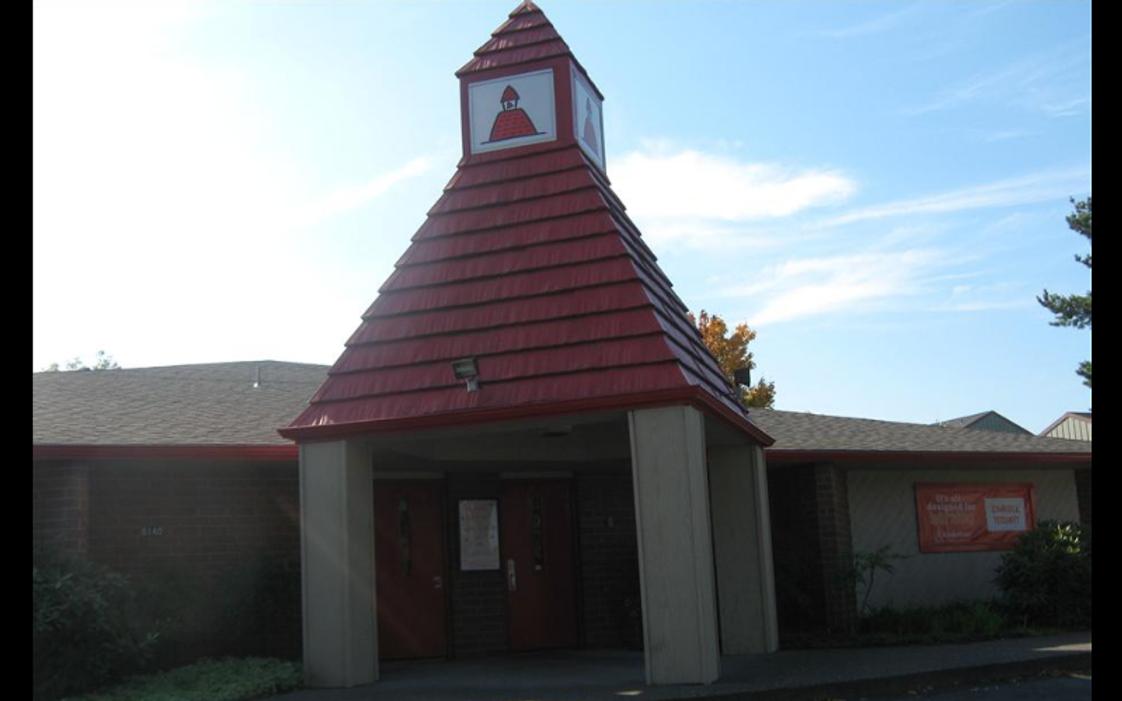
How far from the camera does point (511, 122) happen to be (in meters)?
13.7

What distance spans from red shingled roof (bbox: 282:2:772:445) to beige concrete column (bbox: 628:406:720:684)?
33cm

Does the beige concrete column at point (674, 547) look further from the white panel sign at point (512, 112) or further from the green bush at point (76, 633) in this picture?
the green bush at point (76, 633)

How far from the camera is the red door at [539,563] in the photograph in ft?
52.6

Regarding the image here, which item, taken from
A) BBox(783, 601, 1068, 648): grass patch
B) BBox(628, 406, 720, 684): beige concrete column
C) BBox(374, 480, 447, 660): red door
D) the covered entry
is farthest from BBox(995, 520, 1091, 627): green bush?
BBox(374, 480, 447, 660): red door

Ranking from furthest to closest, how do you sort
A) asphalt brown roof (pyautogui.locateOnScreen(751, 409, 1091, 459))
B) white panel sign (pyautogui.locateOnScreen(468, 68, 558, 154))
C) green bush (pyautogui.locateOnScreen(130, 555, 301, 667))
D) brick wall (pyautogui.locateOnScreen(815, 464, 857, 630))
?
asphalt brown roof (pyautogui.locateOnScreen(751, 409, 1091, 459))
brick wall (pyautogui.locateOnScreen(815, 464, 857, 630))
white panel sign (pyautogui.locateOnScreen(468, 68, 558, 154))
green bush (pyautogui.locateOnScreen(130, 555, 301, 667))

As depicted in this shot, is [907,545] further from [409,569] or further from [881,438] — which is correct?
[409,569]

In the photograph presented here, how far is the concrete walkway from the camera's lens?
425 inches

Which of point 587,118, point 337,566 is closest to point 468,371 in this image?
point 337,566

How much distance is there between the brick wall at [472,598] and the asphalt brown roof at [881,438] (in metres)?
4.03

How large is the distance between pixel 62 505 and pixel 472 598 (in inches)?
206

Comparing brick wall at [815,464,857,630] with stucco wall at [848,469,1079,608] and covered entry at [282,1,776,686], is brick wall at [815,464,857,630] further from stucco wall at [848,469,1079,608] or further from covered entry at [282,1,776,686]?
covered entry at [282,1,776,686]

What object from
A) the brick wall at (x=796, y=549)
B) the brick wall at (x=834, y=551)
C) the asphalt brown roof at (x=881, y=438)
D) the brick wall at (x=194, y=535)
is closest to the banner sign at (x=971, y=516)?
the asphalt brown roof at (x=881, y=438)

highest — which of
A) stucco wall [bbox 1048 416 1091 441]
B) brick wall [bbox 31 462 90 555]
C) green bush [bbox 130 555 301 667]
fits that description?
Result: stucco wall [bbox 1048 416 1091 441]
